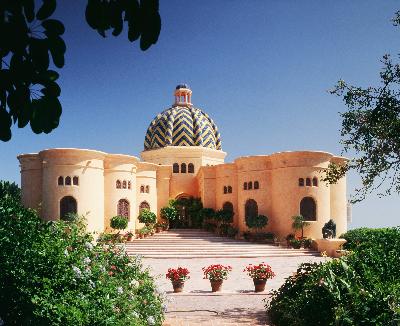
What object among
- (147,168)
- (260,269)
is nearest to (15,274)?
(260,269)

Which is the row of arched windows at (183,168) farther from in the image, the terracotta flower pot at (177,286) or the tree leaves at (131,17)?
the tree leaves at (131,17)

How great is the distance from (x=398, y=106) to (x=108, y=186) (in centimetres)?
2359

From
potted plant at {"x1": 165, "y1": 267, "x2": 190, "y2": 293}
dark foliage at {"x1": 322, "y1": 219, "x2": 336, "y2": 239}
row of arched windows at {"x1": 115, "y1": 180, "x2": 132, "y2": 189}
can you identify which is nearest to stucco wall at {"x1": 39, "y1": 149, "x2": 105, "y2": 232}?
row of arched windows at {"x1": 115, "y1": 180, "x2": 132, "y2": 189}

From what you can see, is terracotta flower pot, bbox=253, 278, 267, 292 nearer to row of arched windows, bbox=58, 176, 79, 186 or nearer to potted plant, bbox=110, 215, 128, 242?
potted plant, bbox=110, 215, 128, 242

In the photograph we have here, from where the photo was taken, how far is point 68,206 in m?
30.4

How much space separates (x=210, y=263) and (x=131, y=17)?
22766 mm

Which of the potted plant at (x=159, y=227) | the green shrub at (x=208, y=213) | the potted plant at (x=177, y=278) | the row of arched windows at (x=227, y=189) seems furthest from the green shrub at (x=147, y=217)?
the potted plant at (x=177, y=278)

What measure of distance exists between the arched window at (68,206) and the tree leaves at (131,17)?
94.7 ft

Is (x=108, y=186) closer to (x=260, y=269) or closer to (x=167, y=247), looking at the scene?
(x=167, y=247)

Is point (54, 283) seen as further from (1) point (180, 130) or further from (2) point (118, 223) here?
(1) point (180, 130)

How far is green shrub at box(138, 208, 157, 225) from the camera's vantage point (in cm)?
3391

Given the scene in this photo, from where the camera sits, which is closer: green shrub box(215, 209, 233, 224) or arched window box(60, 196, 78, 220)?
arched window box(60, 196, 78, 220)

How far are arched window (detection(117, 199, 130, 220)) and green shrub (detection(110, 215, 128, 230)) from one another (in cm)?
150

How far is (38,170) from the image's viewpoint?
3161 centimetres
